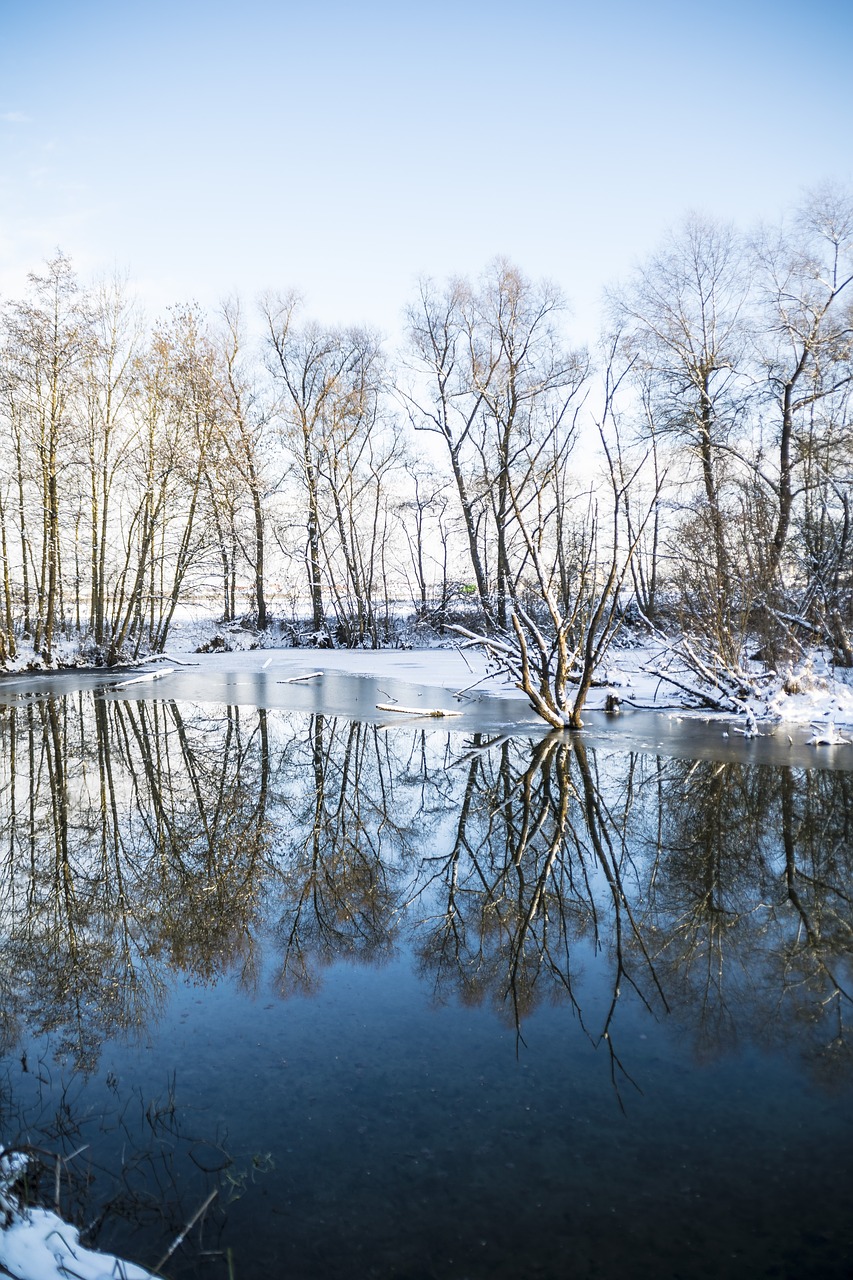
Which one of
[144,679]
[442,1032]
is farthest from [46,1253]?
[144,679]

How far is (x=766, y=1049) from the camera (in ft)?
11.3

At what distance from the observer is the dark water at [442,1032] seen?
2.50 m

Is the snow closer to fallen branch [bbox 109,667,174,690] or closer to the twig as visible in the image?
the twig

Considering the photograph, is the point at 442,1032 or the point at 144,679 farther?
the point at 144,679

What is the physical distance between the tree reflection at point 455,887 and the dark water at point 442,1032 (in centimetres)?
2

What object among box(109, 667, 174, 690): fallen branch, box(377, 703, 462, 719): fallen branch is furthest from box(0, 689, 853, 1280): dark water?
box(109, 667, 174, 690): fallen branch

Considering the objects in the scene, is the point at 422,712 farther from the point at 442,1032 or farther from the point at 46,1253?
the point at 46,1253

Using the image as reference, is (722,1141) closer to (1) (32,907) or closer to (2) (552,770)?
(1) (32,907)

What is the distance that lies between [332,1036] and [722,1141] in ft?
5.60

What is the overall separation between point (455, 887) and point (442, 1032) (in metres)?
1.79

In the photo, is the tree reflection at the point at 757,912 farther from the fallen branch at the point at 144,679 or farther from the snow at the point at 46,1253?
the fallen branch at the point at 144,679

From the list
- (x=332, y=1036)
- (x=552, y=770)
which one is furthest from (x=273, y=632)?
(x=332, y=1036)

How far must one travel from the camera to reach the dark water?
2.50 m

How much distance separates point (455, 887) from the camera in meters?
5.45
